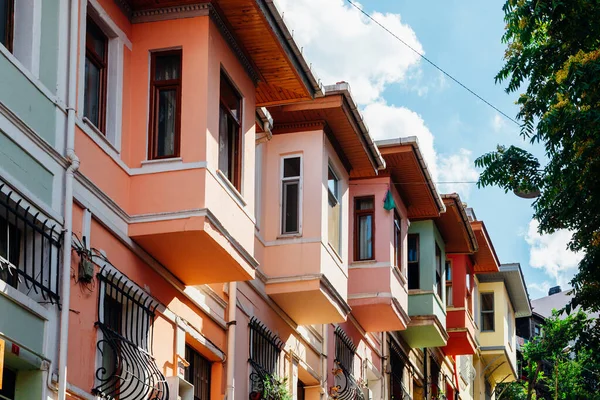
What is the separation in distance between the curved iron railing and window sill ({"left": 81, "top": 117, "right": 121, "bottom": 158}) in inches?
381

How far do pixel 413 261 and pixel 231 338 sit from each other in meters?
12.8

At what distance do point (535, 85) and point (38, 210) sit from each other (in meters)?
10.8

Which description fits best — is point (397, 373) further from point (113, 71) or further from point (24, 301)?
point (24, 301)

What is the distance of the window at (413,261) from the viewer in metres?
32.0

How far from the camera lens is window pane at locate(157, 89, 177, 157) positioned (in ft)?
57.4

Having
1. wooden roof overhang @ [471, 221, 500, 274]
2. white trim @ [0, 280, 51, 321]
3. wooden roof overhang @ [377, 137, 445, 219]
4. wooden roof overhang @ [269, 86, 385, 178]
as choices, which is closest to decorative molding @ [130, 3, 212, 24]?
white trim @ [0, 280, 51, 321]

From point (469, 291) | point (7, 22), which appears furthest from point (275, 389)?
point (469, 291)

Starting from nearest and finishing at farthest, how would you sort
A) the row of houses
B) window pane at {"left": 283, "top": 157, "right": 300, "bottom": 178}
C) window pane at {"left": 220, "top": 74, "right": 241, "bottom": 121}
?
the row of houses → window pane at {"left": 220, "top": 74, "right": 241, "bottom": 121} → window pane at {"left": 283, "top": 157, "right": 300, "bottom": 178}

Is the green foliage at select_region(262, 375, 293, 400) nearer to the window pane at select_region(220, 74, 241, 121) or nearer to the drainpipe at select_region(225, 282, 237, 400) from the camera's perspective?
the drainpipe at select_region(225, 282, 237, 400)

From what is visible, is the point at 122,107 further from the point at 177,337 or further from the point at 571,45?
the point at 571,45

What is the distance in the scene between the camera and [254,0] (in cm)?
1759

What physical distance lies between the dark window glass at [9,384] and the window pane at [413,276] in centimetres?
1843

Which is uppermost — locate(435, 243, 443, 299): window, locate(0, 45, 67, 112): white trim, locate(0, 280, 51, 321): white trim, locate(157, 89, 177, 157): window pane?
locate(435, 243, 443, 299): window

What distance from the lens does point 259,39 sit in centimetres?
1875
